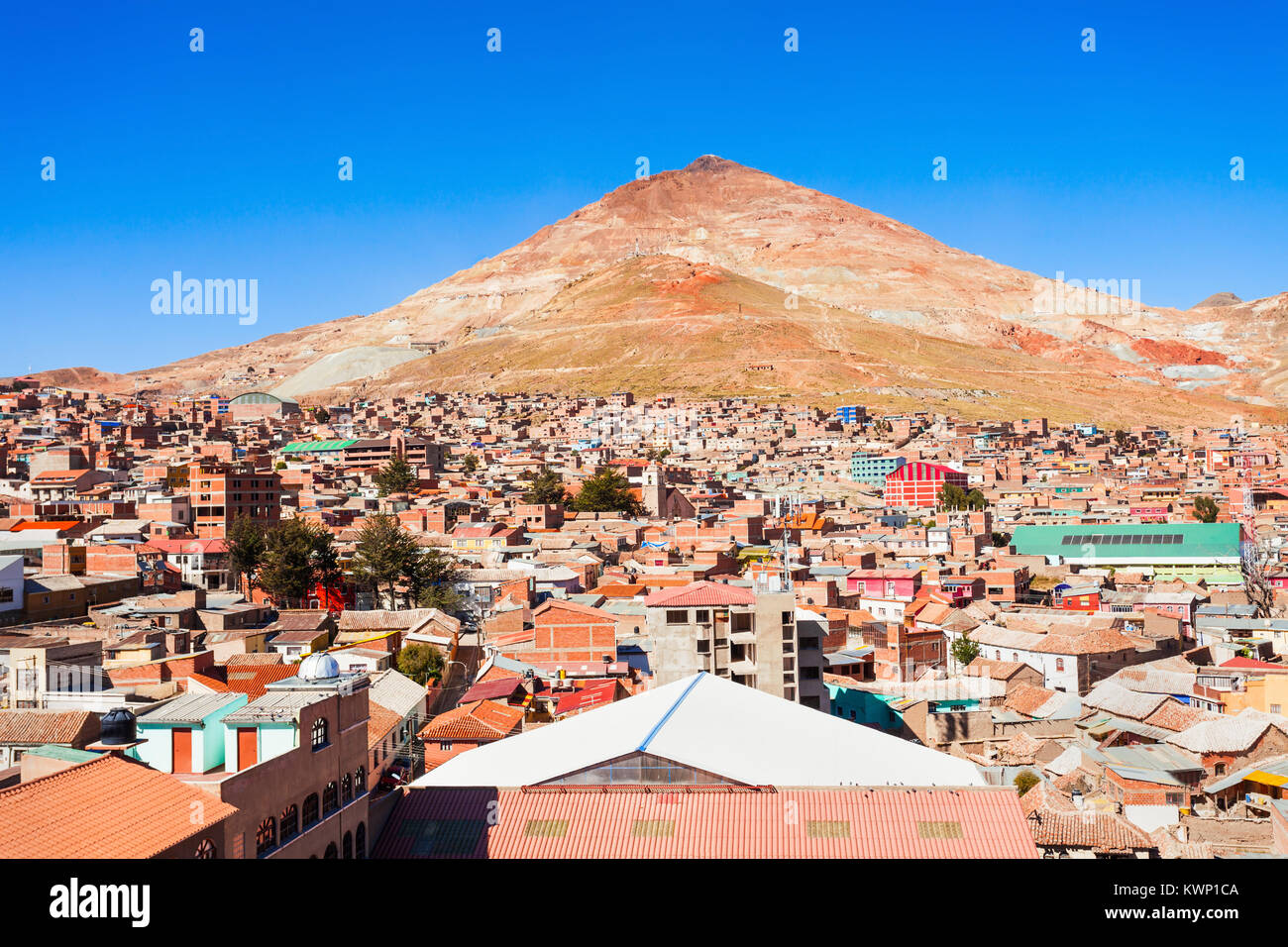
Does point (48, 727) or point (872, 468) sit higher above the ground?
point (872, 468)

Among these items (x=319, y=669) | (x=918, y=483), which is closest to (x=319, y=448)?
(x=918, y=483)

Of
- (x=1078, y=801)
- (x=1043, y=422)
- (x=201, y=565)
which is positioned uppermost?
(x=1043, y=422)

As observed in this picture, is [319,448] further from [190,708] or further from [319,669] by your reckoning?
[190,708]

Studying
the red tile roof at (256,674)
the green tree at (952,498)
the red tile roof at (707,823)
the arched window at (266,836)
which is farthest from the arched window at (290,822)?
the green tree at (952,498)

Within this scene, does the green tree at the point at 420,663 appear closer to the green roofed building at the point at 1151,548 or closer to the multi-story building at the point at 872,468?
the green roofed building at the point at 1151,548

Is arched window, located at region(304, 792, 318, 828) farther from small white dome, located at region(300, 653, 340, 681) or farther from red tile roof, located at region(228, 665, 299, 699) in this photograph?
red tile roof, located at region(228, 665, 299, 699)
